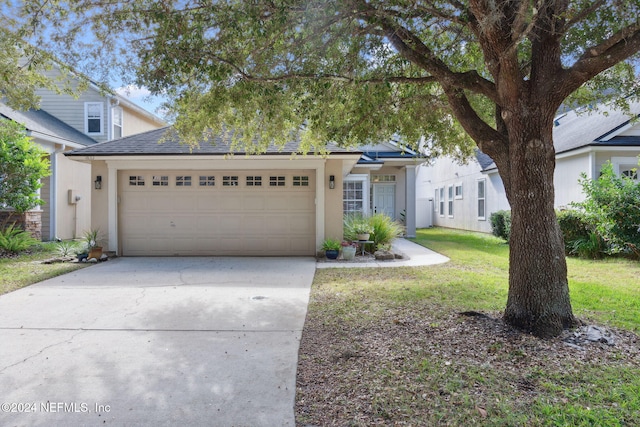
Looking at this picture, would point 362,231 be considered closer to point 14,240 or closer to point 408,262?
point 408,262

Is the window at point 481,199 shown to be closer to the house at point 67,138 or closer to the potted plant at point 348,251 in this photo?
the potted plant at point 348,251

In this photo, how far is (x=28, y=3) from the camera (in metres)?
5.27

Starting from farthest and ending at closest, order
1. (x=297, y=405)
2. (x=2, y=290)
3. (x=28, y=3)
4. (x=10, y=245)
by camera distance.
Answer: (x=10, y=245) → (x=2, y=290) → (x=28, y=3) → (x=297, y=405)

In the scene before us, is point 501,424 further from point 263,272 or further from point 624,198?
point 624,198

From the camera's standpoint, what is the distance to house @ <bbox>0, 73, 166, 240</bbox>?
45.2 ft

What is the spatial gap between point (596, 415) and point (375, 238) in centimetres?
875

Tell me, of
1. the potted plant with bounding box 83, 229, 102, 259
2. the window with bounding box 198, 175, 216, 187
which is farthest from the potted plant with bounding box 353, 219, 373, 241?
the potted plant with bounding box 83, 229, 102, 259

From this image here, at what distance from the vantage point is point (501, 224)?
15.2m

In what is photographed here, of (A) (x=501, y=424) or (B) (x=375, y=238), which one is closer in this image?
(A) (x=501, y=424)

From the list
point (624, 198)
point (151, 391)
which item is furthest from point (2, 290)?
point (624, 198)

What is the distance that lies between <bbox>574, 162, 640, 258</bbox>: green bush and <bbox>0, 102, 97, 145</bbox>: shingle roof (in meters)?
16.0

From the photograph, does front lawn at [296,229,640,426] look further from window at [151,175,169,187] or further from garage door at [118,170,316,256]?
window at [151,175,169,187]

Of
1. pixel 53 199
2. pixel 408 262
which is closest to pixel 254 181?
pixel 408 262

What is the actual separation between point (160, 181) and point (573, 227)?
37.2 feet
